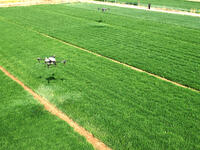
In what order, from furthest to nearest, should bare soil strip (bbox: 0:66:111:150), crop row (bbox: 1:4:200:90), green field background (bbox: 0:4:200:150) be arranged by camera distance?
crop row (bbox: 1:4:200:90), green field background (bbox: 0:4:200:150), bare soil strip (bbox: 0:66:111:150)

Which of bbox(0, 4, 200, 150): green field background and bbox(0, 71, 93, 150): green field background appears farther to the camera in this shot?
bbox(0, 4, 200, 150): green field background

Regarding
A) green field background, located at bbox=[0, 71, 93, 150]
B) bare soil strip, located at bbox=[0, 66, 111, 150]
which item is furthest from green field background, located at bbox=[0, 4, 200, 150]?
green field background, located at bbox=[0, 71, 93, 150]

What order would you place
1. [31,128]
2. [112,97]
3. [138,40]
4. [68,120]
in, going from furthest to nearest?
1. [138,40]
2. [112,97]
3. [68,120]
4. [31,128]

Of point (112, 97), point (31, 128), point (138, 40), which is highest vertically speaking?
point (138, 40)

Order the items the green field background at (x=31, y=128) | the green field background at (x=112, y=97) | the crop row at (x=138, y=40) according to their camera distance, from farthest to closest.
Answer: the crop row at (x=138, y=40) → the green field background at (x=112, y=97) → the green field background at (x=31, y=128)

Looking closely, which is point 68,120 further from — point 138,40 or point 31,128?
point 138,40

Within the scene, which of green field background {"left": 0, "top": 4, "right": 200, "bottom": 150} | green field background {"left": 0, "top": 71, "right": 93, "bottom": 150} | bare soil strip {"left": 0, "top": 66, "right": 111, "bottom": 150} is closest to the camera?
green field background {"left": 0, "top": 71, "right": 93, "bottom": 150}

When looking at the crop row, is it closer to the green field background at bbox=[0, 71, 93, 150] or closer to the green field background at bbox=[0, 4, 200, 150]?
the green field background at bbox=[0, 4, 200, 150]

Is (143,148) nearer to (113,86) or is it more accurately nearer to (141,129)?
(141,129)

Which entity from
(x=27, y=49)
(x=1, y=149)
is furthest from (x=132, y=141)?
(x=27, y=49)

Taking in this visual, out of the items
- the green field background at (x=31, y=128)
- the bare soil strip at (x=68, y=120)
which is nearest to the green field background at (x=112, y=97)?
the bare soil strip at (x=68, y=120)

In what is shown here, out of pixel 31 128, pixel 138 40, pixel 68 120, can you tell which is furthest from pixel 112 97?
pixel 138 40

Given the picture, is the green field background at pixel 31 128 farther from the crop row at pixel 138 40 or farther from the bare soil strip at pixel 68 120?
the crop row at pixel 138 40
